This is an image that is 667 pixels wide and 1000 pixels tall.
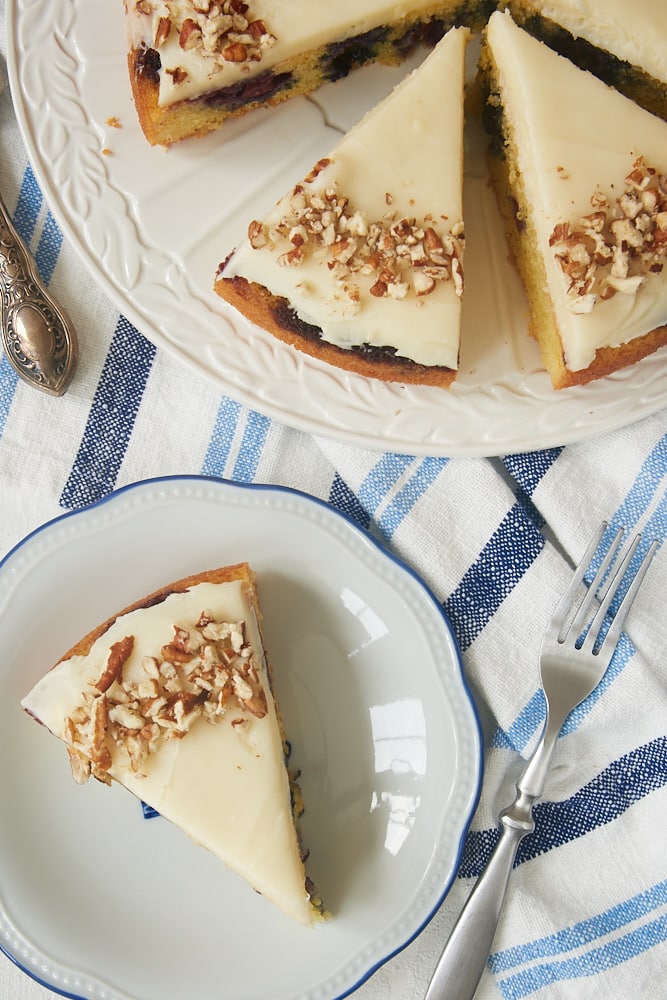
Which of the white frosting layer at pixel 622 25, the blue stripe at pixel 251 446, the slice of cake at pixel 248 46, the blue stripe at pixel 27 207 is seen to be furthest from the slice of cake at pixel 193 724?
the white frosting layer at pixel 622 25

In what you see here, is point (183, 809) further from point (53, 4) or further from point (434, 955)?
point (53, 4)

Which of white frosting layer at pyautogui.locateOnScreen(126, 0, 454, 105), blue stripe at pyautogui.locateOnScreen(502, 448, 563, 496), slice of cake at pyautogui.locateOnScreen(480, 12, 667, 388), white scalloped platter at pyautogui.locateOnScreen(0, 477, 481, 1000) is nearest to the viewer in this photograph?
slice of cake at pyautogui.locateOnScreen(480, 12, 667, 388)

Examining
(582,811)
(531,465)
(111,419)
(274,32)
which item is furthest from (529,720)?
(274,32)

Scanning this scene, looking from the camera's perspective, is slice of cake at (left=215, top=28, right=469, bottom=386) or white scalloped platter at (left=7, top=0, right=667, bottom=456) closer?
slice of cake at (left=215, top=28, right=469, bottom=386)

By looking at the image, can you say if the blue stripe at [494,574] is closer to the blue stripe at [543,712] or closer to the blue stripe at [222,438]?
the blue stripe at [543,712]

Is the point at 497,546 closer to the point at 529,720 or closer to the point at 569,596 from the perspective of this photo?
the point at 569,596

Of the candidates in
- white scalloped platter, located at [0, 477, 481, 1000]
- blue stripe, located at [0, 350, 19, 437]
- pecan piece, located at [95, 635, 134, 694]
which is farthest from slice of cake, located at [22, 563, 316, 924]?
blue stripe, located at [0, 350, 19, 437]

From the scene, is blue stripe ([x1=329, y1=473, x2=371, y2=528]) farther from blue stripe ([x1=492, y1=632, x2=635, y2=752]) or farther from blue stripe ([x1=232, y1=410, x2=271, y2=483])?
blue stripe ([x1=492, y1=632, x2=635, y2=752])
